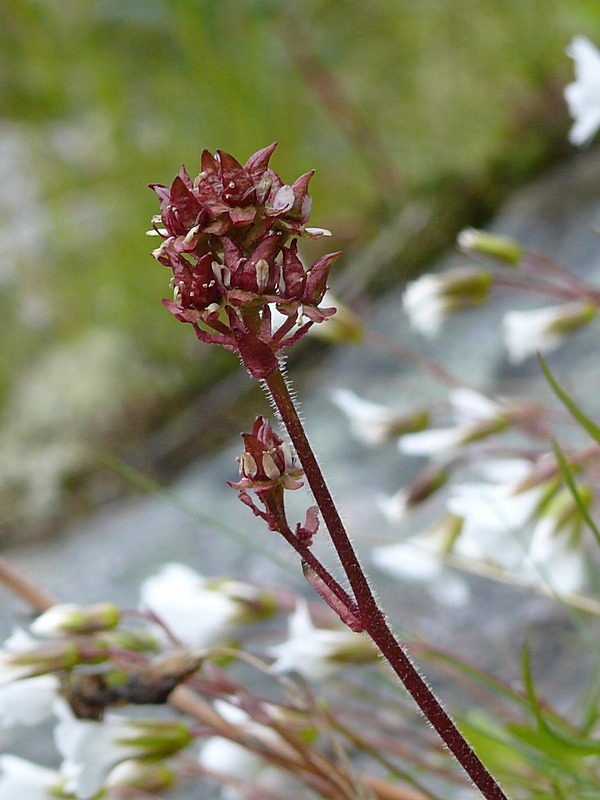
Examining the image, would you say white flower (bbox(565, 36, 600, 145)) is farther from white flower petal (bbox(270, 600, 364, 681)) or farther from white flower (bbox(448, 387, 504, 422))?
white flower petal (bbox(270, 600, 364, 681))

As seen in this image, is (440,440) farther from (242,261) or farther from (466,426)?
(242,261)

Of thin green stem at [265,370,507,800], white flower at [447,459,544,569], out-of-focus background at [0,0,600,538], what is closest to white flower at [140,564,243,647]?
white flower at [447,459,544,569]

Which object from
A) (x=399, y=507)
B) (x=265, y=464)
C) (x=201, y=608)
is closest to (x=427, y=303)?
(x=399, y=507)

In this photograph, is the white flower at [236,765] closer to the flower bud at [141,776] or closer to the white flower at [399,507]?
the flower bud at [141,776]

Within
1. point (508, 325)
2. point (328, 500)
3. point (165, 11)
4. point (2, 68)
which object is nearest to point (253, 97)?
point (165, 11)

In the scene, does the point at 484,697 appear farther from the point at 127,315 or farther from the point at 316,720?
the point at 127,315
